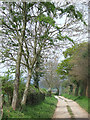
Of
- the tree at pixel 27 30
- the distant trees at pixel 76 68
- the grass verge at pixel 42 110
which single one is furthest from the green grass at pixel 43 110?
the distant trees at pixel 76 68

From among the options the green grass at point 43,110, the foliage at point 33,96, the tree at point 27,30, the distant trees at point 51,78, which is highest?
the tree at point 27,30

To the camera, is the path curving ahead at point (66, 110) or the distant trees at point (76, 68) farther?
the path curving ahead at point (66, 110)

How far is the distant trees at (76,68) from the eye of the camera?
1.34m

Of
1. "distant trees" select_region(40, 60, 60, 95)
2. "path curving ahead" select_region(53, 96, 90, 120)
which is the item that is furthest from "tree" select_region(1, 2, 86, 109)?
"path curving ahead" select_region(53, 96, 90, 120)

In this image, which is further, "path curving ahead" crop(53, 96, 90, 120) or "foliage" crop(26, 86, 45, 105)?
"foliage" crop(26, 86, 45, 105)

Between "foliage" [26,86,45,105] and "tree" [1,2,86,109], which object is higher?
"tree" [1,2,86,109]

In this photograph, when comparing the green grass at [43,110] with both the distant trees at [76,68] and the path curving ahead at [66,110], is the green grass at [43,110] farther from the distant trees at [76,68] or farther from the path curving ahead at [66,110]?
the distant trees at [76,68]

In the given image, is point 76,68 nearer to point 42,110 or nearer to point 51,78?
point 51,78

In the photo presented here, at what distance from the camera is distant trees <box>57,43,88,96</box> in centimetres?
134

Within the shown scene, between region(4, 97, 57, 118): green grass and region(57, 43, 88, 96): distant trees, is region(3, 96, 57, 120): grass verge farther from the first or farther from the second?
region(57, 43, 88, 96): distant trees

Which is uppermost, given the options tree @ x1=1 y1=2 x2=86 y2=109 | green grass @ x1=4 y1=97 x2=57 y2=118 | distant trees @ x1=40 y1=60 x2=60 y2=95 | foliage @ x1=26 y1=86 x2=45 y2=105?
tree @ x1=1 y1=2 x2=86 y2=109

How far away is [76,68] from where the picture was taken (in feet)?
4.78

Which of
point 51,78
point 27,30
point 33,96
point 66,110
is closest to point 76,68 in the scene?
point 51,78

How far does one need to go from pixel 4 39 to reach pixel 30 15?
47cm
